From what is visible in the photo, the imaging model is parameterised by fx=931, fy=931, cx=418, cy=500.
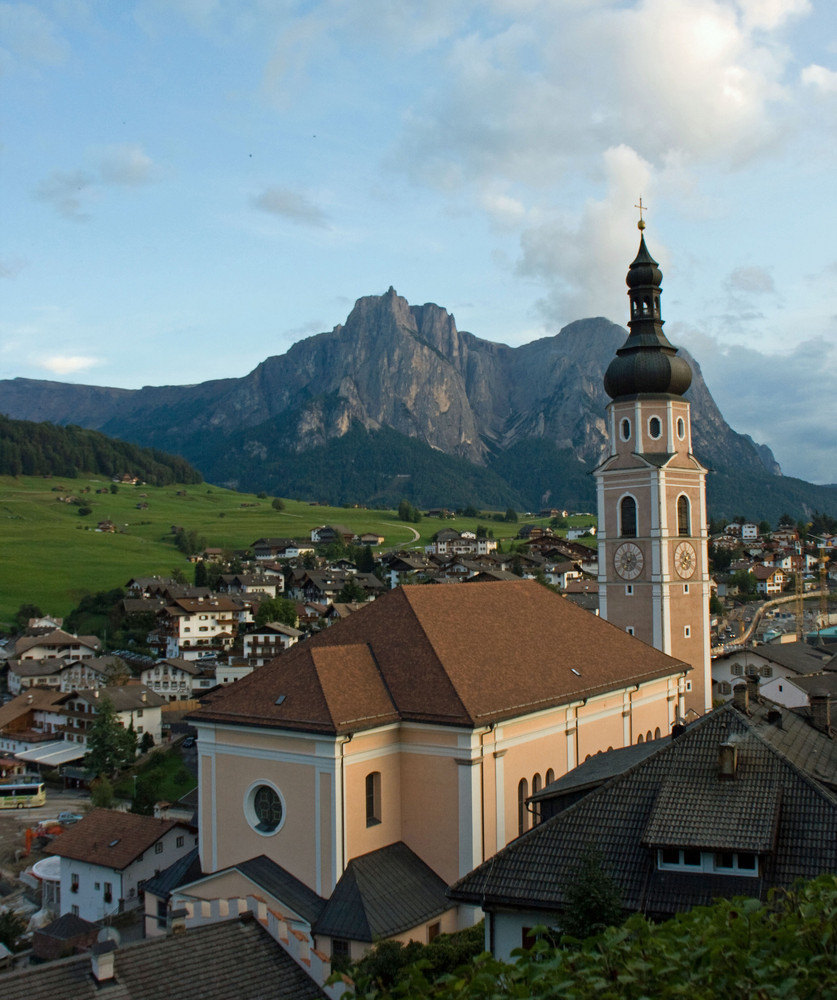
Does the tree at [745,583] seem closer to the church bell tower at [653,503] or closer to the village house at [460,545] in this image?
the village house at [460,545]

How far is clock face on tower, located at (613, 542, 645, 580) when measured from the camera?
38.9 metres

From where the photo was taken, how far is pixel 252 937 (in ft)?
48.3

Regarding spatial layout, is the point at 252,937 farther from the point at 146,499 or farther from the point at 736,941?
the point at 146,499

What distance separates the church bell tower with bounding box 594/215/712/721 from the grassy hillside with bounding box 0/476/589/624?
89.3m

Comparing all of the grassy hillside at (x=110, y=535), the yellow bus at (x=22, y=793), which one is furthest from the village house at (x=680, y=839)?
the grassy hillside at (x=110, y=535)

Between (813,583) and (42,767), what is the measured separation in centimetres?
9982

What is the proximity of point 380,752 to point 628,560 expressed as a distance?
64.7ft

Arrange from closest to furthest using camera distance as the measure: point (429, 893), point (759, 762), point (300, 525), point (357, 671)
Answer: point (759, 762) < point (429, 893) < point (357, 671) < point (300, 525)

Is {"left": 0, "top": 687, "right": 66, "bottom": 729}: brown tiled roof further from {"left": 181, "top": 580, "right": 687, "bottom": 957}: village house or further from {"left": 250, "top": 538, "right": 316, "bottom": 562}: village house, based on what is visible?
{"left": 250, "top": 538, "right": 316, "bottom": 562}: village house

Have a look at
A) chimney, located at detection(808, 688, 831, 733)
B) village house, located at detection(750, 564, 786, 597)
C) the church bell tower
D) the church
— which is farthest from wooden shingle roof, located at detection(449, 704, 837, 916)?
village house, located at detection(750, 564, 786, 597)

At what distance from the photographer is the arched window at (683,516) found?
38875 mm

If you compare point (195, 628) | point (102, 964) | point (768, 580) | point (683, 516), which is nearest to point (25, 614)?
point (195, 628)

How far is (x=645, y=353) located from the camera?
3875cm

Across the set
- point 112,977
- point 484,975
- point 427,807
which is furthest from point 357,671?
point 484,975
